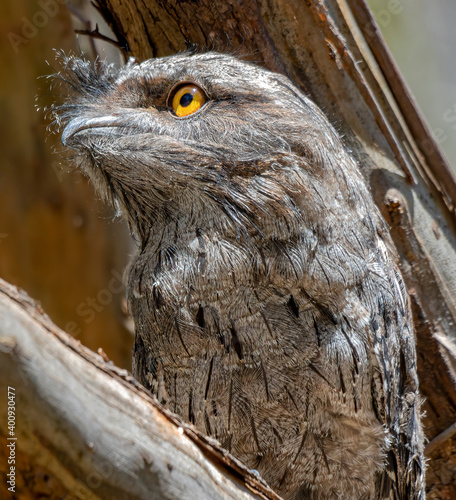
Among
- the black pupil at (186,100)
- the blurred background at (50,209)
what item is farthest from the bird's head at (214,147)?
the blurred background at (50,209)

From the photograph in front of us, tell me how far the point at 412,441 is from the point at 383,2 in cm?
616

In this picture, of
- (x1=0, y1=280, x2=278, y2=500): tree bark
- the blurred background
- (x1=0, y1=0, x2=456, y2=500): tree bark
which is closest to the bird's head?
(x1=0, y1=0, x2=456, y2=500): tree bark

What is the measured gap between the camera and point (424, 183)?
2918 millimetres

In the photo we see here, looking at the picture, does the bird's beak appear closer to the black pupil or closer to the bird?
the bird

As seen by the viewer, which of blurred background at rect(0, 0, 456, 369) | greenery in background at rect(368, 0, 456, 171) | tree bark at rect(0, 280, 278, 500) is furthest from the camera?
greenery in background at rect(368, 0, 456, 171)

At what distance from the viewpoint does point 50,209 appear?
11.7 ft

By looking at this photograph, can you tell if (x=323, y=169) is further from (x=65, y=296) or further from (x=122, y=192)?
(x=65, y=296)

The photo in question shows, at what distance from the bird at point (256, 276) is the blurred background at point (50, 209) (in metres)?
1.13

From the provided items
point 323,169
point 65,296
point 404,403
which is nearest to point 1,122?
point 65,296

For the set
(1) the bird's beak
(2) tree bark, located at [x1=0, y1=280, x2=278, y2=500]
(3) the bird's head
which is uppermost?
(1) the bird's beak

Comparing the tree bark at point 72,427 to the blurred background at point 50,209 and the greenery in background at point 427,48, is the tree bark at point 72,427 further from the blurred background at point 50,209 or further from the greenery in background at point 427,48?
the greenery in background at point 427,48

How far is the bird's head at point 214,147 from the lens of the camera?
214cm

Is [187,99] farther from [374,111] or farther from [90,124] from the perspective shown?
[374,111]

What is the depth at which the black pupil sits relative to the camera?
223 centimetres
